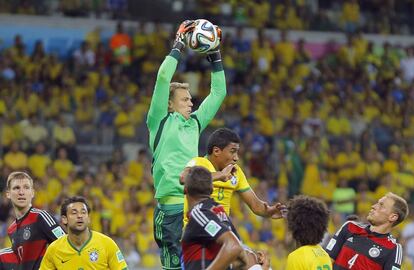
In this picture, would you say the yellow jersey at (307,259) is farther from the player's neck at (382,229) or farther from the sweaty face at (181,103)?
the sweaty face at (181,103)

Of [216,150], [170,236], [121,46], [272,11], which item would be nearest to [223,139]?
[216,150]

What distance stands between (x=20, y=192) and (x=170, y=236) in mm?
1676

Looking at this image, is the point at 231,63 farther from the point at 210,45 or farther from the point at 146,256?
the point at 210,45

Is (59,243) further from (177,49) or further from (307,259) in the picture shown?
(307,259)

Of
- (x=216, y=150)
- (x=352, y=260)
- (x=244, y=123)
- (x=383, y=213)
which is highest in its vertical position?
(x=216, y=150)

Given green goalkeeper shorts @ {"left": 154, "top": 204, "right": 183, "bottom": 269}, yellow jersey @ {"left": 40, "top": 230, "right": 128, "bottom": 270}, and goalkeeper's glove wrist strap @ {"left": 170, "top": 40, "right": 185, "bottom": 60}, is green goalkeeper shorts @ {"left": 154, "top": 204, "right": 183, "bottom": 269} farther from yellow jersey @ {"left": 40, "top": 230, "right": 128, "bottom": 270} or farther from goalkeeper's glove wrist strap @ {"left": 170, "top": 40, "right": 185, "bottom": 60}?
goalkeeper's glove wrist strap @ {"left": 170, "top": 40, "right": 185, "bottom": 60}

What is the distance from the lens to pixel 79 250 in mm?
9992

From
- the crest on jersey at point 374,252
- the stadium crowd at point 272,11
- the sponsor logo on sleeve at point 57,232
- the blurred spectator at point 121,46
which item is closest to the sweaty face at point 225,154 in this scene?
the crest on jersey at point 374,252

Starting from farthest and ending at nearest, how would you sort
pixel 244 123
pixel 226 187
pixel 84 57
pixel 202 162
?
pixel 84 57, pixel 244 123, pixel 226 187, pixel 202 162

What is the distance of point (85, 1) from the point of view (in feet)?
82.9

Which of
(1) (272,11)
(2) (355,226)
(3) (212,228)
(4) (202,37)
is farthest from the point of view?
(1) (272,11)

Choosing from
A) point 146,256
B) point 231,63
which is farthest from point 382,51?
point 146,256

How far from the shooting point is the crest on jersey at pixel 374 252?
10.3 m

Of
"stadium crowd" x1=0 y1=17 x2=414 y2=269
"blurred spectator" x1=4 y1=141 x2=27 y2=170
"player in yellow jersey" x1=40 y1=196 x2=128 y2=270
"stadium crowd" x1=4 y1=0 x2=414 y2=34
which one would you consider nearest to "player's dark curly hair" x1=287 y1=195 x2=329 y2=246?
"player in yellow jersey" x1=40 y1=196 x2=128 y2=270
